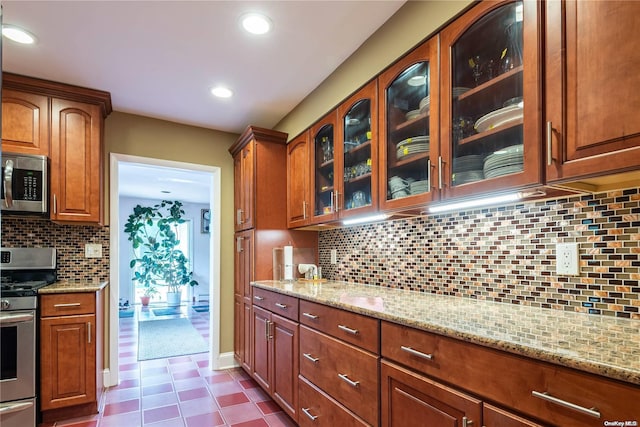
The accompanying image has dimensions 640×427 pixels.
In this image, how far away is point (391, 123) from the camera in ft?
6.31

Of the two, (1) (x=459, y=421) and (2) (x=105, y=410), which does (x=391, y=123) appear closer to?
(1) (x=459, y=421)

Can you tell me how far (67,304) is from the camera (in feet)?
8.10

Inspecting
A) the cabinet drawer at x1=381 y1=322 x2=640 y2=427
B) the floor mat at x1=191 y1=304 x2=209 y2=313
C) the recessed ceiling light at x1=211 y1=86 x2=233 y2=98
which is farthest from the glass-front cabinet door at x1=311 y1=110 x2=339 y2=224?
Result: the floor mat at x1=191 y1=304 x2=209 y2=313

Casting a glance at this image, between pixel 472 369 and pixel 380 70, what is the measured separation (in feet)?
5.28

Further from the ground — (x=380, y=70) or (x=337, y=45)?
(x=337, y=45)

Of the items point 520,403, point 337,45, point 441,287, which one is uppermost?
point 337,45

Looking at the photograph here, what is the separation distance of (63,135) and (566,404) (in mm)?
3306

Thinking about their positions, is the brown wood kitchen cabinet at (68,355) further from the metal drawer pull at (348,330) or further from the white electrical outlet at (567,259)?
the white electrical outlet at (567,259)

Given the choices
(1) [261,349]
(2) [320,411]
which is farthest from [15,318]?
(2) [320,411]

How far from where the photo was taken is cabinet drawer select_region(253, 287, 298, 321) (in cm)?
224

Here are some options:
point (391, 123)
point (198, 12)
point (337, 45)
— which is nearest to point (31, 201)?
point (198, 12)

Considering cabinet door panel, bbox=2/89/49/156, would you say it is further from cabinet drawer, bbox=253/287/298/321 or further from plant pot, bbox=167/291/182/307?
plant pot, bbox=167/291/182/307

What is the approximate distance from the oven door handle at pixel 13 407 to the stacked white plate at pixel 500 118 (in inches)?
121

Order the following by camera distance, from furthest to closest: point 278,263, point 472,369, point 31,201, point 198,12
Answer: point 278,263, point 31,201, point 198,12, point 472,369
